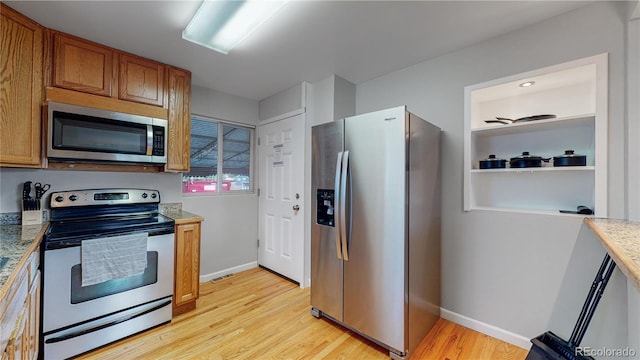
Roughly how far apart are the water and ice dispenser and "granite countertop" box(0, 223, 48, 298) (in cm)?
168

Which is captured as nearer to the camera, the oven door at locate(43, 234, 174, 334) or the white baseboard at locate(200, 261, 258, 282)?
the oven door at locate(43, 234, 174, 334)

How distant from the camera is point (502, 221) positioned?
193 centimetres

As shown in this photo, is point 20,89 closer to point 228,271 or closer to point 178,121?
point 178,121

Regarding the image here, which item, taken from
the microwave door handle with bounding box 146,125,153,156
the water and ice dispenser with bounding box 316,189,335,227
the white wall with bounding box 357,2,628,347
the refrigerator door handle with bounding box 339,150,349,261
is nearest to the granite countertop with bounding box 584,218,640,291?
the white wall with bounding box 357,2,628,347

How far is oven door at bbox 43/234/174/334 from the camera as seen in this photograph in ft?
5.36

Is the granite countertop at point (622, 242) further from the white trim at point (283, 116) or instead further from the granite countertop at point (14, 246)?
the white trim at point (283, 116)

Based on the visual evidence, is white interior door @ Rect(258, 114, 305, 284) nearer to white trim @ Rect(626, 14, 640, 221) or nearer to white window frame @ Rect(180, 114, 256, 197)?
white window frame @ Rect(180, 114, 256, 197)

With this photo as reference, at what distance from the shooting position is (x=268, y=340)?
1.94 m

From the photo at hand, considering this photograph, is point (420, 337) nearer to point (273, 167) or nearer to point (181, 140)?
point (273, 167)

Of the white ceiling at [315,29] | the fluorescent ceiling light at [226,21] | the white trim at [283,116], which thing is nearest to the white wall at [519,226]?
the white ceiling at [315,29]

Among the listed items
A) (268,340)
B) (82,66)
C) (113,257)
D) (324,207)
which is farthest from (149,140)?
(268,340)

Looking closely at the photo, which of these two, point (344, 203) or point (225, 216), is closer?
point (344, 203)

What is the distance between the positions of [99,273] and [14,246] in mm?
525

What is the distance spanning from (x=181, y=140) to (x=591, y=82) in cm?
334
